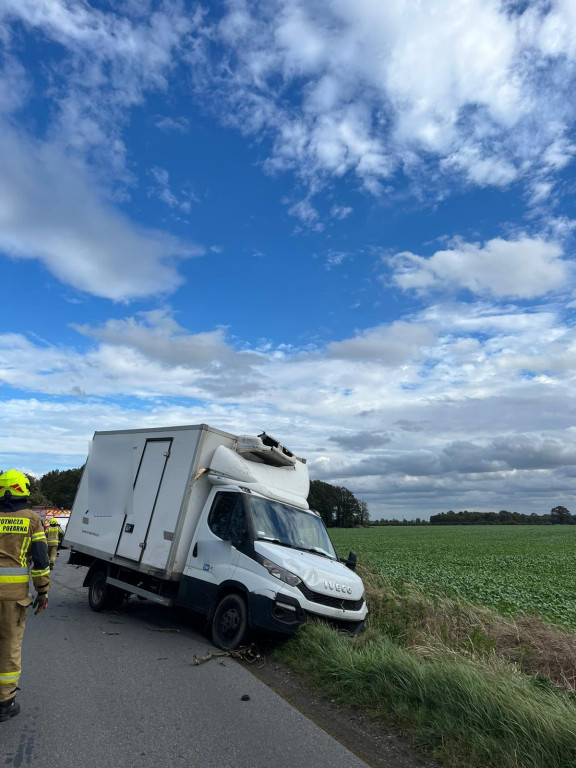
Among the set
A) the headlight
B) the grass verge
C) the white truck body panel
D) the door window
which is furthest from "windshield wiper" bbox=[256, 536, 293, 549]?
the white truck body panel

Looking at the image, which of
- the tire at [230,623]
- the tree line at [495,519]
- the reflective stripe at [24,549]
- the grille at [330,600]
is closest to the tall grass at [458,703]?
the grille at [330,600]

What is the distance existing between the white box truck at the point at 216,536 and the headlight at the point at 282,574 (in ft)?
0.04

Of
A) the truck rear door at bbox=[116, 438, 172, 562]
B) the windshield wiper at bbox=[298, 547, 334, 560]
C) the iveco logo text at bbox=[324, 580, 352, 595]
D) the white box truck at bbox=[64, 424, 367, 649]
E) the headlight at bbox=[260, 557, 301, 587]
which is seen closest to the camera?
the headlight at bbox=[260, 557, 301, 587]

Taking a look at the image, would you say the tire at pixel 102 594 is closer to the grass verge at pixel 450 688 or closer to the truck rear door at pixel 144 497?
the truck rear door at pixel 144 497

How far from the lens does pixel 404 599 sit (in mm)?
8938

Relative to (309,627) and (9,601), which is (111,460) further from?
(9,601)

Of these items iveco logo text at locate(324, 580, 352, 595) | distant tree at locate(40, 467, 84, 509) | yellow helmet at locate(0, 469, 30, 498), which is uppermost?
distant tree at locate(40, 467, 84, 509)

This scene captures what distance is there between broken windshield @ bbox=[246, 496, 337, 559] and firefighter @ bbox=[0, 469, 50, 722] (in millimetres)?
3308

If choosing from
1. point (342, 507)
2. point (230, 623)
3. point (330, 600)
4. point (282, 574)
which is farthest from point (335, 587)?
point (342, 507)

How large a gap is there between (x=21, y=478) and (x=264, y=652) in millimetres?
3950

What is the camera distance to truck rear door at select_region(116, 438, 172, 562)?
909cm

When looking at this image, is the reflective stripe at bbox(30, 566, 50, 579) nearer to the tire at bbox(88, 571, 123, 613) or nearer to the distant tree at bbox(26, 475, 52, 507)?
the distant tree at bbox(26, 475, 52, 507)

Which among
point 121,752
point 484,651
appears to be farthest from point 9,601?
point 484,651

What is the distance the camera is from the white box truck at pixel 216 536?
7.26m
